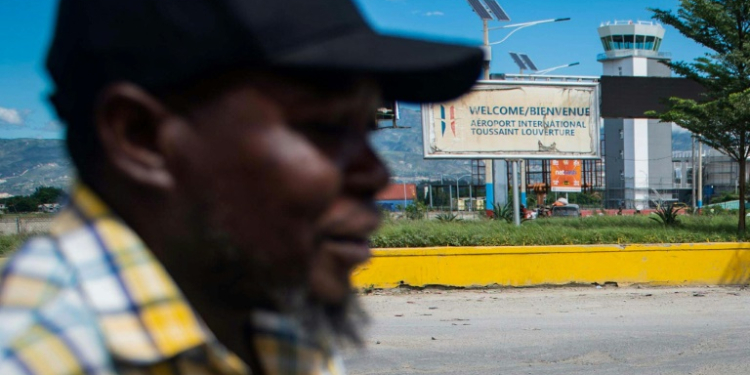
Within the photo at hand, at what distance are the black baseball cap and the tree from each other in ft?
50.9

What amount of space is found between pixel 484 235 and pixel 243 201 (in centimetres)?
1180

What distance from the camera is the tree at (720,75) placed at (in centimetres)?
1505

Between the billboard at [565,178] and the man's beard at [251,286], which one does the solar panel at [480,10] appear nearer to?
the man's beard at [251,286]

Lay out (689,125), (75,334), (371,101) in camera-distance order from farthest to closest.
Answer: (689,125) → (371,101) → (75,334)

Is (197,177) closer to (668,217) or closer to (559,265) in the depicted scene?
(559,265)

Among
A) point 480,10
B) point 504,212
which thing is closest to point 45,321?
point 504,212

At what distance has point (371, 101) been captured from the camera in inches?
31.9

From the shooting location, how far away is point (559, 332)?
7848mm

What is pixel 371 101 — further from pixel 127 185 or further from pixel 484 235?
pixel 484 235

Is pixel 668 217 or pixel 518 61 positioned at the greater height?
pixel 518 61

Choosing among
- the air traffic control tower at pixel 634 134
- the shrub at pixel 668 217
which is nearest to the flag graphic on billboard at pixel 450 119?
the shrub at pixel 668 217

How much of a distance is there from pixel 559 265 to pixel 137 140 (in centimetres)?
1108

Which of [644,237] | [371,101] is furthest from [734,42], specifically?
[371,101]

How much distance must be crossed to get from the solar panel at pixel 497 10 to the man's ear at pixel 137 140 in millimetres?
25900
